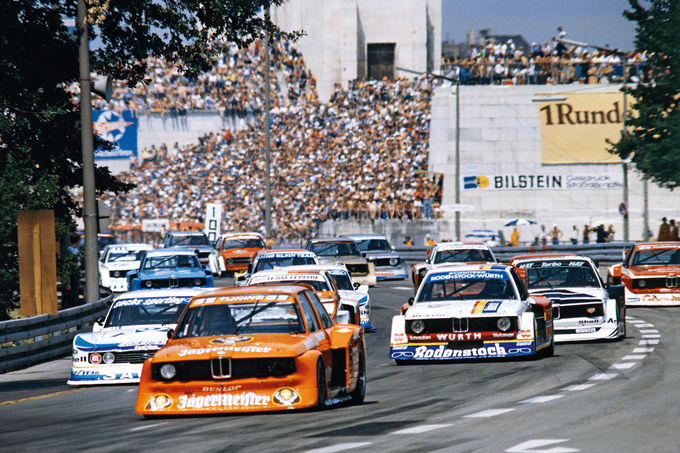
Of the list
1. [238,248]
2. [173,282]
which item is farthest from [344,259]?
[238,248]

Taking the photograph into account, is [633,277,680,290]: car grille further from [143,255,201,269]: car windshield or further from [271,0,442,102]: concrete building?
[271,0,442,102]: concrete building

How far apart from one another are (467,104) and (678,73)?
20217mm

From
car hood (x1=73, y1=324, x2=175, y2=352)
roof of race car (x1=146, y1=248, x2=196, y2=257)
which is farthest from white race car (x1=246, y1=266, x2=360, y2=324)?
roof of race car (x1=146, y1=248, x2=196, y2=257)

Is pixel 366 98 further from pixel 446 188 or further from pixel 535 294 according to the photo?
pixel 535 294

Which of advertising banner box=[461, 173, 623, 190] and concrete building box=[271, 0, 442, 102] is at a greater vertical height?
concrete building box=[271, 0, 442, 102]

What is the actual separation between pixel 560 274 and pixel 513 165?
44346 mm

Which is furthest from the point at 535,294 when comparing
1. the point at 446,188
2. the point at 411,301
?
the point at 446,188

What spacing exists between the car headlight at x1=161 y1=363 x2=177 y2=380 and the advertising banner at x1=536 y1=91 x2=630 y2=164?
5434 centimetres

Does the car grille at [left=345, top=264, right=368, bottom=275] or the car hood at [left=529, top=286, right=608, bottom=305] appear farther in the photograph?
the car grille at [left=345, top=264, right=368, bottom=275]

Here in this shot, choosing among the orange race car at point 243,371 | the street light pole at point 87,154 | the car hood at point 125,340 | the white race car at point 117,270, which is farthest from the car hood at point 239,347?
the white race car at point 117,270

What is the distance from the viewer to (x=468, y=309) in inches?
608

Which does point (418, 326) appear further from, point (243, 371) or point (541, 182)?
point (541, 182)

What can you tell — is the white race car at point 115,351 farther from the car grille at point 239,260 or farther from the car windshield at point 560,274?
the car grille at point 239,260

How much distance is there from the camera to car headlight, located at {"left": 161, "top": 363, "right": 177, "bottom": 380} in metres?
10.6
